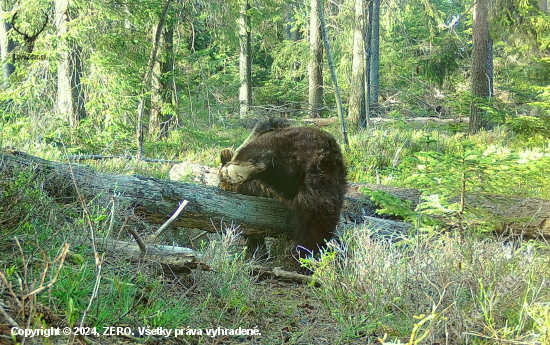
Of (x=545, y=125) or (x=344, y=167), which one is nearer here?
(x=344, y=167)

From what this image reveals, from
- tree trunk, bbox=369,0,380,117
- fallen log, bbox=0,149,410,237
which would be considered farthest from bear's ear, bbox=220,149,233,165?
tree trunk, bbox=369,0,380,117

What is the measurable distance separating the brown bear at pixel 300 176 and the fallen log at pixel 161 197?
0.72ft

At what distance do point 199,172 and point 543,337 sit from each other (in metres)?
5.18

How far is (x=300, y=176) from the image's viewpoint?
507cm

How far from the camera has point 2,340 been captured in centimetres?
214

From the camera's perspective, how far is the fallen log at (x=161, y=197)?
13.9 feet

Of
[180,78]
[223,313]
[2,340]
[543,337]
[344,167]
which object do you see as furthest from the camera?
[180,78]

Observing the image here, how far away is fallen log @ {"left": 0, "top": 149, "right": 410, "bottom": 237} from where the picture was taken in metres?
4.25

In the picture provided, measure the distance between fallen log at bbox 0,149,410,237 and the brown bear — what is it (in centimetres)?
22

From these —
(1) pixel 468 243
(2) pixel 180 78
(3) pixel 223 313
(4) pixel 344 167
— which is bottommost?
(3) pixel 223 313

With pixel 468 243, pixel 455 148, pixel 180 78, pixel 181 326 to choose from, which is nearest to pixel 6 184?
pixel 181 326

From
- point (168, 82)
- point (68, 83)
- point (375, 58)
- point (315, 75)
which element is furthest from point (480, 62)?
point (68, 83)

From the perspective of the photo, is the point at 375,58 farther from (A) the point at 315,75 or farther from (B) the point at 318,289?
(B) the point at 318,289

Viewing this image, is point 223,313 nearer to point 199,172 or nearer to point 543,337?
point 543,337
